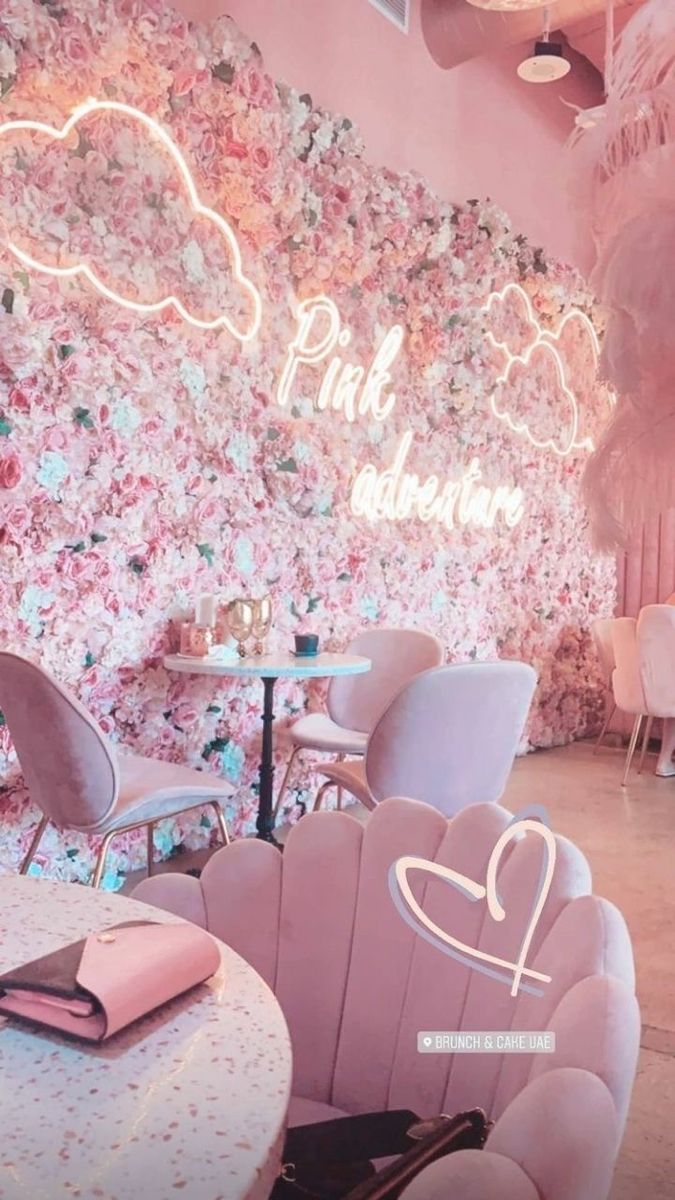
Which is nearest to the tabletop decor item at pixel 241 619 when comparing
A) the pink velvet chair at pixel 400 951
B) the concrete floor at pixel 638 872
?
the concrete floor at pixel 638 872

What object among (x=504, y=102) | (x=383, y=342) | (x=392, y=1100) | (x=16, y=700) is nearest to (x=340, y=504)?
(x=383, y=342)

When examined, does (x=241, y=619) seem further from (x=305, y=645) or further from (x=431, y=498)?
(x=431, y=498)

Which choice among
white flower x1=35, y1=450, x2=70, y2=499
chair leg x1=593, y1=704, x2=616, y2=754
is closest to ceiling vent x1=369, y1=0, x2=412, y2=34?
white flower x1=35, y1=450, x2=70, y2=499

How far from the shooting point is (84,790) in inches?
96.4

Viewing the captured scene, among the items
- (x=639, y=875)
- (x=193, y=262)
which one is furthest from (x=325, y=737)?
(x=193, y=262)

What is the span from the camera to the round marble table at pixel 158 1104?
56cm

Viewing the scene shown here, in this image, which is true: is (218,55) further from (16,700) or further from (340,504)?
(16,700)

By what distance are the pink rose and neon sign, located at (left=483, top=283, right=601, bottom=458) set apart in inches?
123

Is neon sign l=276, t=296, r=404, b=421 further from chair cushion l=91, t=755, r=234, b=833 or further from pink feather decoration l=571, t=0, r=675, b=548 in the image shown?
pink feather decoration l=571, t=0, r=675, b=548

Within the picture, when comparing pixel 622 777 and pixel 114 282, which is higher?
pixel 114 282

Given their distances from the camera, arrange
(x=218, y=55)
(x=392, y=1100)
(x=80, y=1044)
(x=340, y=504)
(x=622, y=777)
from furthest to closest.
→ (x=622, y=777) → (x=340, y=504) → (x=218, y=55) → (x=392, y=1100) → (x=80, y=1044)

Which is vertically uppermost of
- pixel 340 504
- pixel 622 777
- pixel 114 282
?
pixel 114 282

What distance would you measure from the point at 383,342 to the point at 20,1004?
4212 mm

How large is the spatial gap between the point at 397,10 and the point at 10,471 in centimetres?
333
